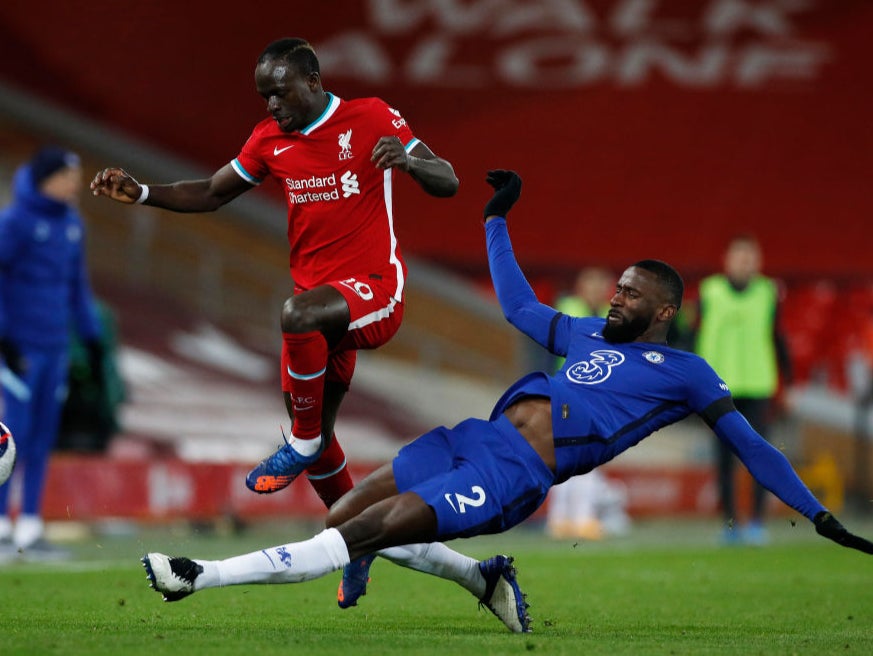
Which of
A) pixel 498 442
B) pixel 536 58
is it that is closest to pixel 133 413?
pixel 536 58

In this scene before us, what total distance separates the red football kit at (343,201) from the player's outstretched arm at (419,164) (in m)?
0.19

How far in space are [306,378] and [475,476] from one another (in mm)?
1015

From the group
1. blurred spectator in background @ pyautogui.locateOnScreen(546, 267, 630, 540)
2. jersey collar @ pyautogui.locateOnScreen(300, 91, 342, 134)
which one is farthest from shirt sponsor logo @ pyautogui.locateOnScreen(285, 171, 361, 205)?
blurred spectator in background @ pyautogui.locateOnScreen(546, 267, 630, 540)

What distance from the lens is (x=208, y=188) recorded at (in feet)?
24.0

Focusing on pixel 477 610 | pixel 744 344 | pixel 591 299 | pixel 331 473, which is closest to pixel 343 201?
pixel 331 473

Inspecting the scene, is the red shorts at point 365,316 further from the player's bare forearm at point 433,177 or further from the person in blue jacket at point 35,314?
the person in blue jacket at point 35,314

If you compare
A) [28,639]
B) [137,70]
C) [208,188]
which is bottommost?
[28,639]

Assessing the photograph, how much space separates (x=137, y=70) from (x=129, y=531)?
8909 millimetres

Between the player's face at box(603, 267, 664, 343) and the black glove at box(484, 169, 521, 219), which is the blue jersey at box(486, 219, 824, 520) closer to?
the player's face at box(603, 267, 664, 343)

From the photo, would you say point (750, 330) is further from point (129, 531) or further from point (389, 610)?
point (389, 610)

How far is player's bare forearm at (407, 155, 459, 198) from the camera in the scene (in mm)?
6750

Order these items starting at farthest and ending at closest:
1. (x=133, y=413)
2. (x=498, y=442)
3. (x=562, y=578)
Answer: (x=133, y=413), (x=562, y=578), (x=498, y=442)

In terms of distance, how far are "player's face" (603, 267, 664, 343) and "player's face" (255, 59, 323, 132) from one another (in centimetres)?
154

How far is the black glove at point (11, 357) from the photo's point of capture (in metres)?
10.3
